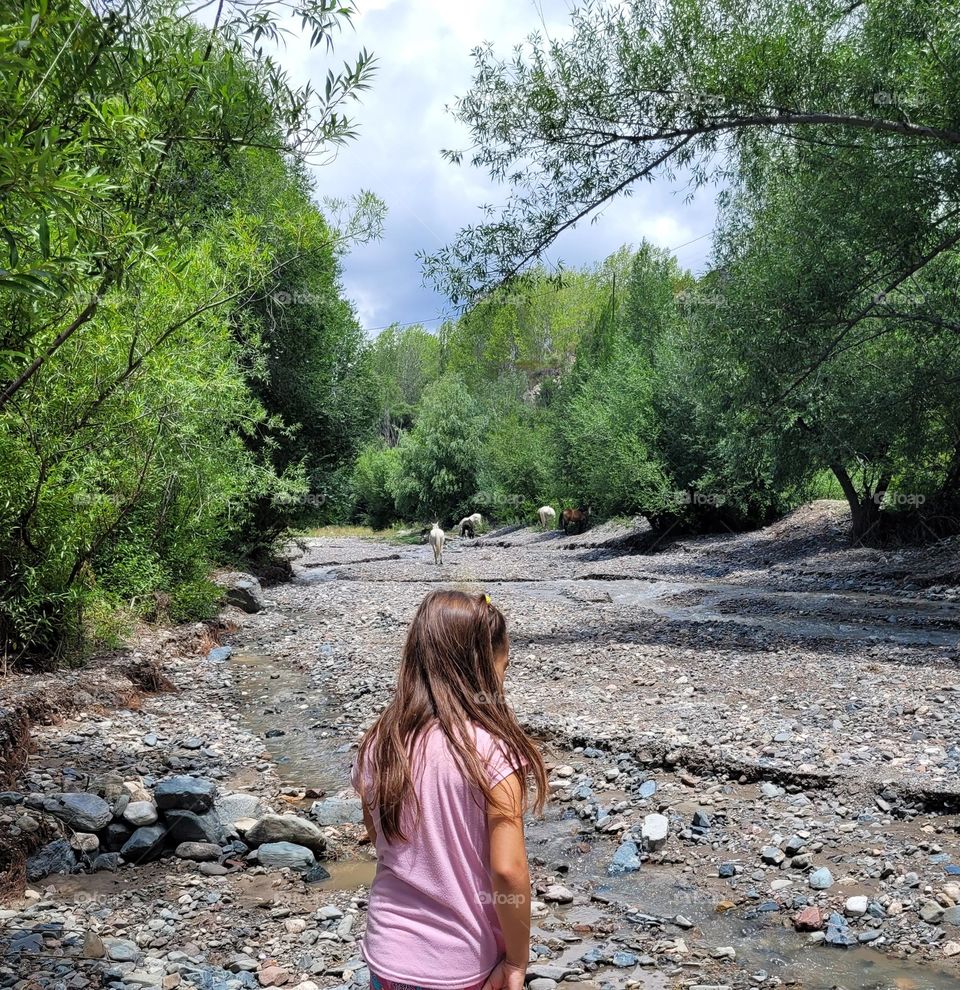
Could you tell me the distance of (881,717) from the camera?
8.35m

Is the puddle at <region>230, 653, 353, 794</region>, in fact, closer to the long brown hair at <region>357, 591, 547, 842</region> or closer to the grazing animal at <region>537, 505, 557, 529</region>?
the long brown hair at <region>357, 591, 547, 842</region>

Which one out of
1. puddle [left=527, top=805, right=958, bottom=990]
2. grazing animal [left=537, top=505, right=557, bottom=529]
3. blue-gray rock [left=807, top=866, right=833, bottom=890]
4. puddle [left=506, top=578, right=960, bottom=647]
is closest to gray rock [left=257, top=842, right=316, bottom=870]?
puddle [left=527, top=805, right=958, bottom=990]

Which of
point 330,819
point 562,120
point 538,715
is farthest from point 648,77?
point 330,819

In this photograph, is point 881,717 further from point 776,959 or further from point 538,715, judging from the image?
point 776,959

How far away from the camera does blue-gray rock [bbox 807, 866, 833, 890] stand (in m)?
5.33

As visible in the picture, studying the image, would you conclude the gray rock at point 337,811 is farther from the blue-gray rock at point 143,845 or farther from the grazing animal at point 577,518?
the grazing animal at point 577,518

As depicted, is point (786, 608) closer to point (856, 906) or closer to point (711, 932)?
point (856, 906)

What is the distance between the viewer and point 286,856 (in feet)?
19.6

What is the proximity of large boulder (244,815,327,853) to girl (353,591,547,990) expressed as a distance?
4039 millimetres

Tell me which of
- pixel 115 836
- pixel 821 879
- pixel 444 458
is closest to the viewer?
pixel 821 879

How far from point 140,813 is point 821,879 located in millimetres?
4418

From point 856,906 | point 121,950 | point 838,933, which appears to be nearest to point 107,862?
point 121,950

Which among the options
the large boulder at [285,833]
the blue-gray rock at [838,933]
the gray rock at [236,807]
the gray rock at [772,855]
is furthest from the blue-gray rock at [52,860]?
the blue-gray rock at [838,933]

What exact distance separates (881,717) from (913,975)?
423 centimetres
